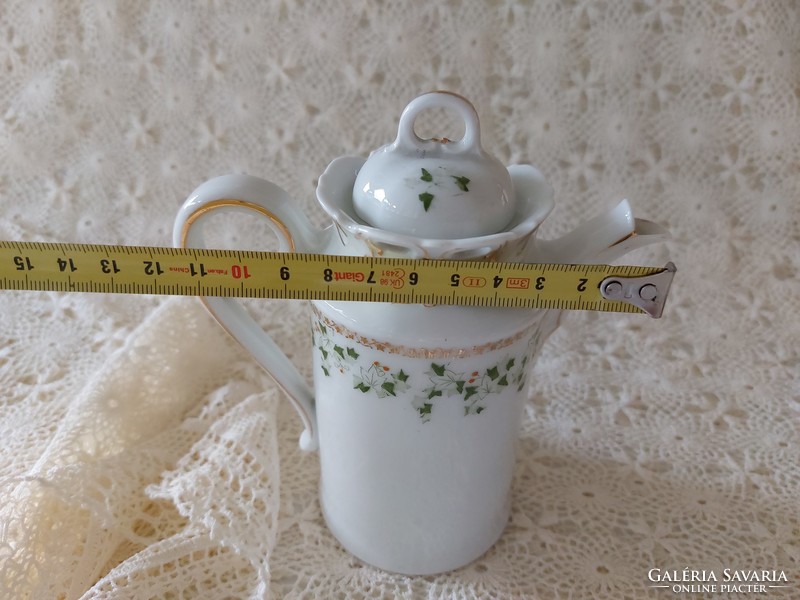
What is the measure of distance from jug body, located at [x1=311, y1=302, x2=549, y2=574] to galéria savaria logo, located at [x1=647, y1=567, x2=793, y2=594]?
0.66 feet

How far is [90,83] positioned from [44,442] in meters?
0.66

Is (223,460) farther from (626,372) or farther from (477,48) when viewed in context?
(477,48)

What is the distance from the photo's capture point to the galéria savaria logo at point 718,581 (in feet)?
2.81

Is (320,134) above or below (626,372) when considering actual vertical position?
above

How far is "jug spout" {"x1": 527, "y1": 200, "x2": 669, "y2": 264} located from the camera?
0.73 metres

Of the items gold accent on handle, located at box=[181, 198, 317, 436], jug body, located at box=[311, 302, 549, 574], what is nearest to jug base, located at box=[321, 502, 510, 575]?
jug body, located at box=[311, 302, 549, 574]

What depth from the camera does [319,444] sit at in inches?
35.2

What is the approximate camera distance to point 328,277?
0.68 m

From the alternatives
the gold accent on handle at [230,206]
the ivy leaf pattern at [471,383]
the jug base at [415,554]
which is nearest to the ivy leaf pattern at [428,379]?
the ivy leaf pattern at [471,383]

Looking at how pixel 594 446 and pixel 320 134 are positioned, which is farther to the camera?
pixel 320 134

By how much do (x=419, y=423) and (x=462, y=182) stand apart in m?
0.25

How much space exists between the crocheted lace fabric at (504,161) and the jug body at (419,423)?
8 centimetres

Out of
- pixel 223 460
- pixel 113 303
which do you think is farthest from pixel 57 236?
pixel 223 460

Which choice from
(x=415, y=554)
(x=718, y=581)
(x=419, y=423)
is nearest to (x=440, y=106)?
(x=419, y=423)
